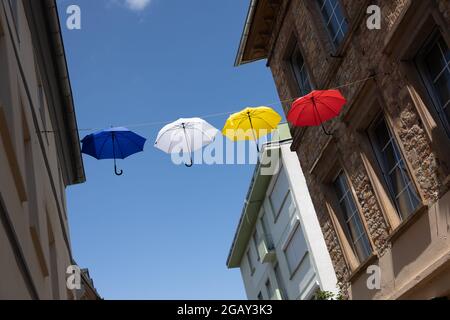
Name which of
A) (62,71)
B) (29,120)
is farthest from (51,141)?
(29,120)

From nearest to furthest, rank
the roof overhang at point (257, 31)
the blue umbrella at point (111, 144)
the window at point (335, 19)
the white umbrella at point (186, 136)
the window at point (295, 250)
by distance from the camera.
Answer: the blue umbrella at point (111, 144) < the white umbrella at point (186, 136) < the window at point (335, 19) < the roof overhang at point (257, 31) < the window at point (295, 250)

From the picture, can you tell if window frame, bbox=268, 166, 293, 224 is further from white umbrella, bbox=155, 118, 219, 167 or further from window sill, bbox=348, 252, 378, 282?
white umbrella, bbox=155, 118, 219, 167

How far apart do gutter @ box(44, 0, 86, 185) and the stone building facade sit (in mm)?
4636

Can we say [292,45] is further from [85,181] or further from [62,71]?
[85,181]

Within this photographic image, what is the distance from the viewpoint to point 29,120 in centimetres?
987

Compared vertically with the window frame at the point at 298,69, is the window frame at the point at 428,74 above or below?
below

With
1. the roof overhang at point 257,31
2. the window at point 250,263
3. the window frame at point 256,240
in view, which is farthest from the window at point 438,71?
the window at point 250,263

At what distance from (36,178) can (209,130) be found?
321cm

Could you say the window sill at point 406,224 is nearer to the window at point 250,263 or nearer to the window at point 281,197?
the window at point 281,197

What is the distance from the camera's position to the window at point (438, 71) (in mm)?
9641

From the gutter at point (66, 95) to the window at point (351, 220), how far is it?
633 cm

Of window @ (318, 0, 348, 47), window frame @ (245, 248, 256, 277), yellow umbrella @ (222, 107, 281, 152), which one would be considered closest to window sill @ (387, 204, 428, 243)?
yellow umbrella @ (222, 107, 281, 152)

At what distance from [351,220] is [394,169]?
2.19m

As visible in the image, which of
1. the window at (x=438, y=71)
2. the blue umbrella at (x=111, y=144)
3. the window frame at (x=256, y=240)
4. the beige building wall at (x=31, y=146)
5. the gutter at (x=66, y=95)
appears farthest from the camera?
the window frame at (x=256, y=240)
